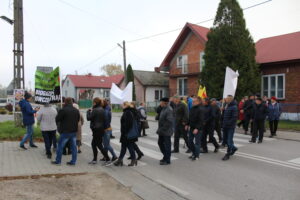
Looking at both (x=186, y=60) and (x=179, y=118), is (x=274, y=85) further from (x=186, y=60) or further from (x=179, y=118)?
(x=179, y=118)

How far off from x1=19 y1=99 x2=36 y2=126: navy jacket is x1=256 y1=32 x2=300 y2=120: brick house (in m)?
16.1

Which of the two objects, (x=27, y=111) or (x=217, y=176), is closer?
(x=217, y=176)

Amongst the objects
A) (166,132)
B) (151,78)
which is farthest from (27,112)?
(151,78)

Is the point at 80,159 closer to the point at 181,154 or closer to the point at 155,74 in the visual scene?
the point at 181,154

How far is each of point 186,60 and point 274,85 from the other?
10.1m

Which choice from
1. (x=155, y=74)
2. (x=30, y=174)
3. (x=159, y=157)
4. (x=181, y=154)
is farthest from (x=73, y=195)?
(x=155, y=74)

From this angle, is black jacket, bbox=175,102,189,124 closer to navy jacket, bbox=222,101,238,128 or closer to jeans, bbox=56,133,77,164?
navy jacket, bbox=222,101,238,128

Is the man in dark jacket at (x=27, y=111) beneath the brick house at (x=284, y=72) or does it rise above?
beneath

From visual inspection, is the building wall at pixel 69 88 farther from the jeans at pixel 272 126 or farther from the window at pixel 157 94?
the jeans at pixel 272 126

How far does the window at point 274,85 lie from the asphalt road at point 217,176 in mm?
12167

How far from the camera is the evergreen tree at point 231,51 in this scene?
18.5 metres

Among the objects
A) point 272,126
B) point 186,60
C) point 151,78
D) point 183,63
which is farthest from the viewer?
point 151,78

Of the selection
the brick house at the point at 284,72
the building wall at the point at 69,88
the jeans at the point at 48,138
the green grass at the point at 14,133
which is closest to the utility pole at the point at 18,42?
the green grass at the point at 14,133

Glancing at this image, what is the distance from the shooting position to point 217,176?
19.3 ft
